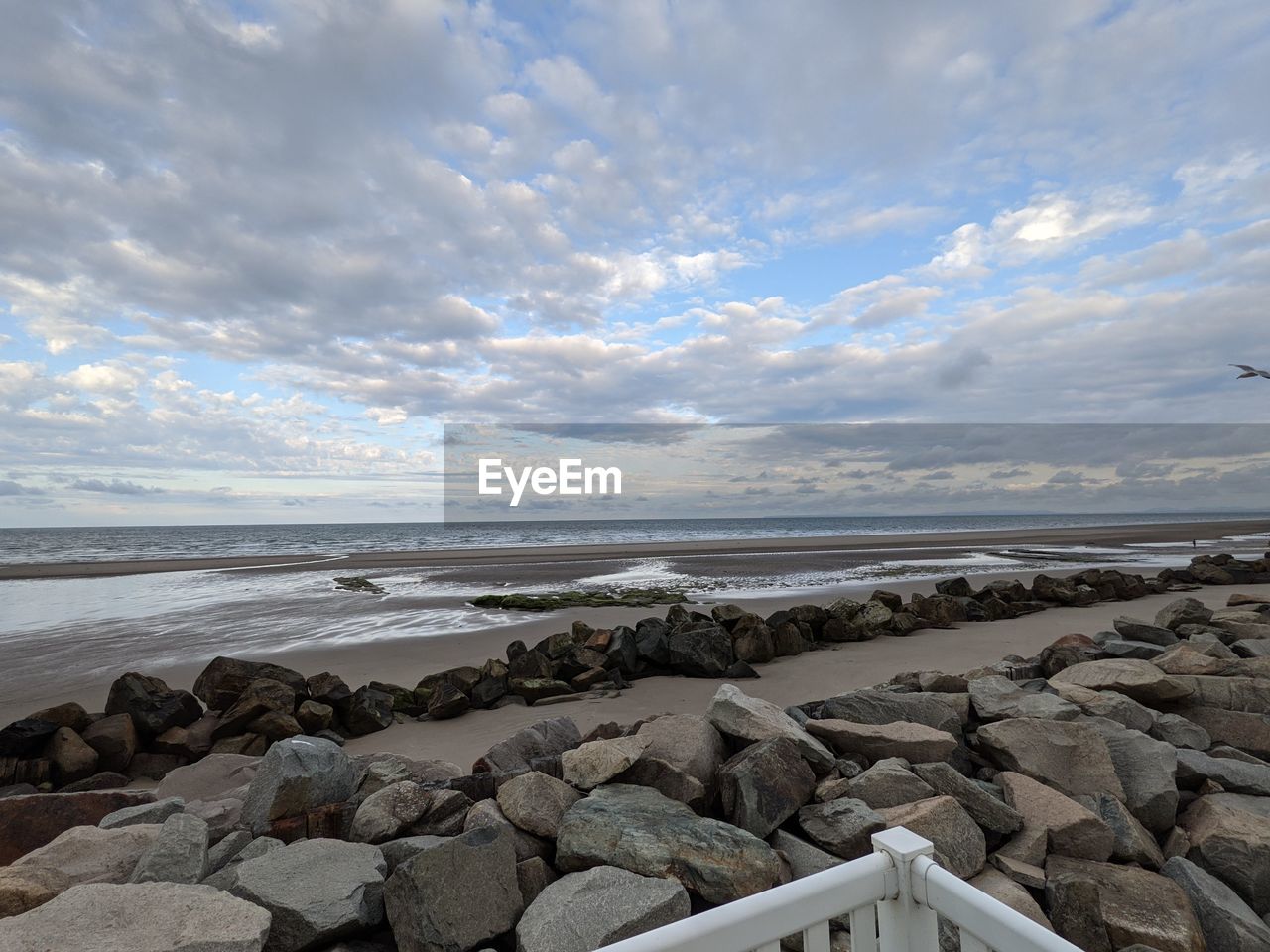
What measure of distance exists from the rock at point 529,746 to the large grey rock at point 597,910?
1214 mm

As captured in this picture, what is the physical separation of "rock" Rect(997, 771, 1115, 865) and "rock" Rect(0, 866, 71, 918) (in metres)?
4.05

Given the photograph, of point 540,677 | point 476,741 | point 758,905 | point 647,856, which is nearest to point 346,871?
point 647,856

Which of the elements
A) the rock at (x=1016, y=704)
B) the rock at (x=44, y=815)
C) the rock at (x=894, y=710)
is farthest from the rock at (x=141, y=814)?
the rock at (x=1016, y=704)

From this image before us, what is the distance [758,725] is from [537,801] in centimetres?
134

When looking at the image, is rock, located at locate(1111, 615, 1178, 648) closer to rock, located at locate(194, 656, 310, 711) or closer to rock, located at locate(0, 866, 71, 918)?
rock, located at locate(194, 656, 310, 711)

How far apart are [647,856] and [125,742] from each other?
4803 mm

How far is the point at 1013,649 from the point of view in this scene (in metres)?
7.87

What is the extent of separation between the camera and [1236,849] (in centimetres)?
298

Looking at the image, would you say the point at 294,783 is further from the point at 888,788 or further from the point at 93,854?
the point at 888,788

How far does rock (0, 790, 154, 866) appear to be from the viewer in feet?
10.1

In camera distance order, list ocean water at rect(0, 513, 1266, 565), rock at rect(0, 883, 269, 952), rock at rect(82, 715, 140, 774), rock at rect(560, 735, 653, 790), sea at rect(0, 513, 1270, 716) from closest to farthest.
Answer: rock at rect(0, 883, 269, 952)
rock at rect(560, 735, 653, 790)
rock at rect(82, 715, 140, 774)
sea at rect(0, 513, 1270, 716)
ocean water at rect(0, 513, 1266, 565)

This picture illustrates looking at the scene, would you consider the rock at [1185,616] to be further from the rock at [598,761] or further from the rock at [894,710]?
the rock at [598,761]

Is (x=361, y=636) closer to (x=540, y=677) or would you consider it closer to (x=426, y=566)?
(x=540, y=677)

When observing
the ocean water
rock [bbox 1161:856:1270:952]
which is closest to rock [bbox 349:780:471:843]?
rock [bbox 1161:856:1270:952]
